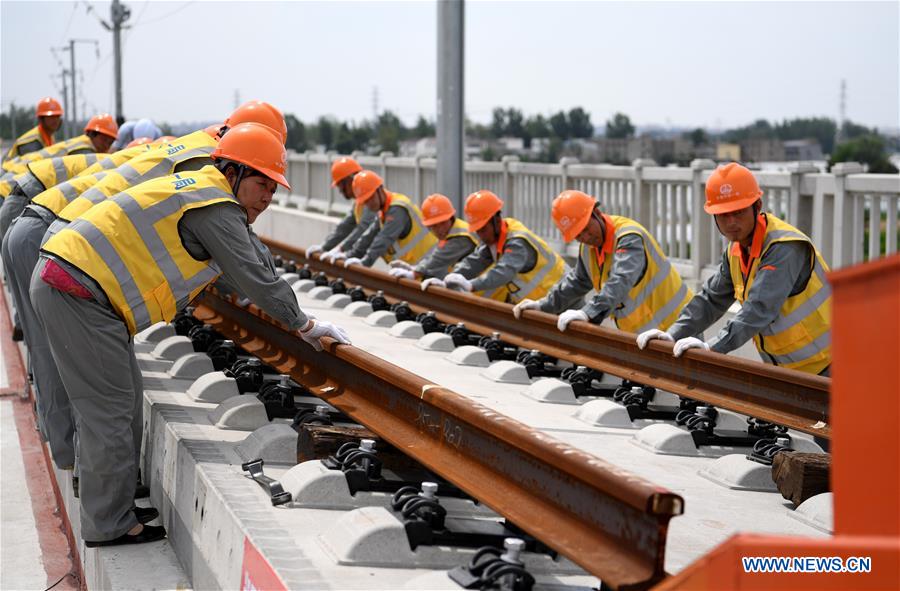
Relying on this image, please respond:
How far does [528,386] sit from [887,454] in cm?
546

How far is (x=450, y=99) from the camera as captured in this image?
14.9 m

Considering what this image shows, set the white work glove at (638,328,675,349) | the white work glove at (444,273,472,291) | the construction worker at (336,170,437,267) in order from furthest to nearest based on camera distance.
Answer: the construction worker at (336,170,437,267) → the white work glove at (444,273,472,291) → the white work glove at (638,328,675,349)

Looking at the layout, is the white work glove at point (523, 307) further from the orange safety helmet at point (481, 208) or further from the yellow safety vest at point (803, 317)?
the yellow safety vest at point (803, 317)

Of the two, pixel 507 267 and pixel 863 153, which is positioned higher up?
pixel 863 153

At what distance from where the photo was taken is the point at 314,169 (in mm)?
28156

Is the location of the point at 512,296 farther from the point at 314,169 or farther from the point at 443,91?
the point at 314,169

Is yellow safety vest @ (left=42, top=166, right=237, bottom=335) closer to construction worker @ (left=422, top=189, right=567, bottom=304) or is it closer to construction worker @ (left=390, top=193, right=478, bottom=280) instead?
construction worker @ (left=422, top=189, right=567, bottom=304)

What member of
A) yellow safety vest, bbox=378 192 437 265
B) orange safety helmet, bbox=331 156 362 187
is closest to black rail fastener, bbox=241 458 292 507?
yellow safety vest, bbox=378 192 437 265

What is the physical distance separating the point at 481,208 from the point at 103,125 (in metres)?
5.24

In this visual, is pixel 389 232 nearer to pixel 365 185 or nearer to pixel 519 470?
pixel 365 185

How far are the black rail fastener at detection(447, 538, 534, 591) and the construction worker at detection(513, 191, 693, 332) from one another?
4.82 m

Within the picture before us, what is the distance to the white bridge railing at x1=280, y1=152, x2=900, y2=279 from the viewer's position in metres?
10.6

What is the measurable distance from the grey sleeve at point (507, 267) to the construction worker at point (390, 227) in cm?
306

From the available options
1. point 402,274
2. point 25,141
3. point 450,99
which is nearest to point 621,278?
point 402,274
